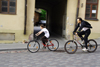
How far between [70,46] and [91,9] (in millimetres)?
5400

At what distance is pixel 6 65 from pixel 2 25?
5.56 m

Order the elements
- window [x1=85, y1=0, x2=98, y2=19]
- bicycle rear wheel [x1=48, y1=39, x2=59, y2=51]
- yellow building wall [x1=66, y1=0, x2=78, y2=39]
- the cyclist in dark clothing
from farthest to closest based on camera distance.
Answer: window [x1=85, y1=0, x2=98, y2=19]
yellow building wall [x1=66, y1=0, x2=78, y2=39]
bicycle rear wheel [x1=48, y1=39, x2=59, y2=51]
the cyclist in dark clothing

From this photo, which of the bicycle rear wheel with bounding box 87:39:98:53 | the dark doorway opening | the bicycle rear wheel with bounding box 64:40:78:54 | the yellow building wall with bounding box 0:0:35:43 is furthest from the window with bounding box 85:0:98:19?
the bicycle rear wheel with bounding box 64:40:78:54

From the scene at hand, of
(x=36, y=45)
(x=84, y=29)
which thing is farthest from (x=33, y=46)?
(x=84, y=29)

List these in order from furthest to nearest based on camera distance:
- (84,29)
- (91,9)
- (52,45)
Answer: (91,9) < (52,45) < (84,29)

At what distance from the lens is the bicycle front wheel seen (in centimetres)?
758

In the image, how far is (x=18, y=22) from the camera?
10.5 metres

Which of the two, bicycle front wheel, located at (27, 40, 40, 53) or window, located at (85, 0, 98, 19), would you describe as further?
window, located at (85, 0, 98, 19)

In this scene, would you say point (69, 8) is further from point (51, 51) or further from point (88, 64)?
point (88, 64)

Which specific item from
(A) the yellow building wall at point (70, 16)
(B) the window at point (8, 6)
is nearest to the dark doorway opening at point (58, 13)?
(A) the yellow building wall at point (70, 16)

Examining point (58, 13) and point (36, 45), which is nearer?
point (36, 45)

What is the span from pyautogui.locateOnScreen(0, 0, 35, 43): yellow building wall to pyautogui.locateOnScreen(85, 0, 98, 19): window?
13.8ft

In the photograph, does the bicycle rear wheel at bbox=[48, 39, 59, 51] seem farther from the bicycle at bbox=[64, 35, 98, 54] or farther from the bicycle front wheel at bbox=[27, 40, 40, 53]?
the bicycle at bbox=[64, 35, 98, 54]

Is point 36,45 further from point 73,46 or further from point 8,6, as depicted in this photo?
point 8,6
